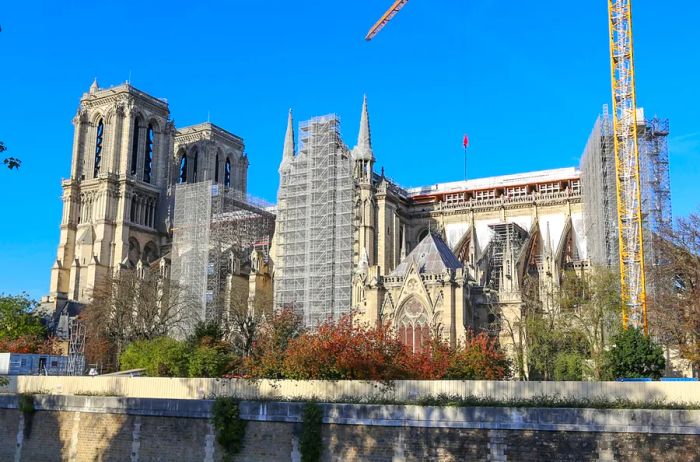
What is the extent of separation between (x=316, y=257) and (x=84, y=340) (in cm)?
1570

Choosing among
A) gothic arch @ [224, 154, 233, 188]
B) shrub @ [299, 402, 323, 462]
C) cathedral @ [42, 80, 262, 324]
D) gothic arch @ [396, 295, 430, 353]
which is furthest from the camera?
gothic arch @ [224, 154, 233, 188]

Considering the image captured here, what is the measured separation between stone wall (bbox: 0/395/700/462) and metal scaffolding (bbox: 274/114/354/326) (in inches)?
1000

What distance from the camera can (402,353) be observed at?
3250cm

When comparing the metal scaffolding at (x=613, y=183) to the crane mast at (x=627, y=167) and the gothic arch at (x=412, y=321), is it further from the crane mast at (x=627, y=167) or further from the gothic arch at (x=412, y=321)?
the gothic arch at (x=412, y=321)

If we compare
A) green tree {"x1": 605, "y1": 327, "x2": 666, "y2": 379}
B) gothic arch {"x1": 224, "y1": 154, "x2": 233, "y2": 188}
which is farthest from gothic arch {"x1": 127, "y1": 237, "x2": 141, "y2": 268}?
green tree {"x1": 605, "y1": 327, "x2": 666, "y2": 379}

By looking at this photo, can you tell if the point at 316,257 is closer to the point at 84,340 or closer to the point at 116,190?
the point at 84,340

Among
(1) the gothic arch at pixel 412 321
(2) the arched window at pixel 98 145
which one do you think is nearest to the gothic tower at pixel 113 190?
(2) the arched window at pixel 98 145

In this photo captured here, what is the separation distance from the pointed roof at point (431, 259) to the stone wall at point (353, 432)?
22.6 meters

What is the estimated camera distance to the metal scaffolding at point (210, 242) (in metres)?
62.2

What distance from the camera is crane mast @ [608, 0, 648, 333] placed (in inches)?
1689

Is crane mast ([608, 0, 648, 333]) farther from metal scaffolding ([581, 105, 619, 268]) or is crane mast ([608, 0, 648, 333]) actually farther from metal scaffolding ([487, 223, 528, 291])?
metal scaffolding ([487, 223, 528, 291])

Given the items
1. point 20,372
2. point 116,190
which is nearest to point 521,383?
point 20,372

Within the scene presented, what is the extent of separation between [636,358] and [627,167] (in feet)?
55.1

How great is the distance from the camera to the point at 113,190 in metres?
72.9
